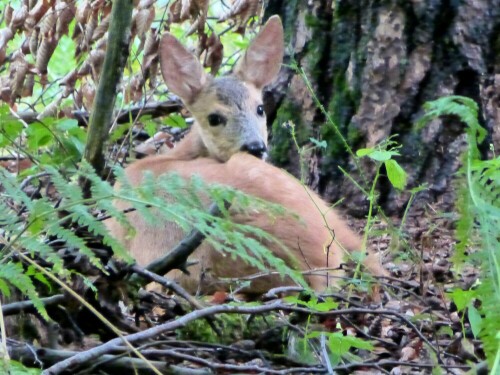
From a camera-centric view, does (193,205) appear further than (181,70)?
No

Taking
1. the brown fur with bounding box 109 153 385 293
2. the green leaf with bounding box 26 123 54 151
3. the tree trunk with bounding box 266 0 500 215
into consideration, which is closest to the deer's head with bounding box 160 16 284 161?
the tree trunk with bounding box 266 0 500 215

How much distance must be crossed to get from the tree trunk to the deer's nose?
28 cm

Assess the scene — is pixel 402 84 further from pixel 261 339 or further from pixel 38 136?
pixel 261 339

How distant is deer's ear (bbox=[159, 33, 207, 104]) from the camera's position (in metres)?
7.04

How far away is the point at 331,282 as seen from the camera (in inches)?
182

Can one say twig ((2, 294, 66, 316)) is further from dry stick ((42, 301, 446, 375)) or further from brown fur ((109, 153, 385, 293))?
brown fur ((109, 153, 385, 293))

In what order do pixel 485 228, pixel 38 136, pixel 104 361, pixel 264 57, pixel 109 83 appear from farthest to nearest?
1. pixel 264 57
2. pixel 38 136
3. pixel 109 83
4. pixel 104 361
5. pixel 485 228

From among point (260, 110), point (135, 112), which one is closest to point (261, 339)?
point (135, 112)

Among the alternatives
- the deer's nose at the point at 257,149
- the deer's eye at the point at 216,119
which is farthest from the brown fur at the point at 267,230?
the deer's eye at the point at 216,119

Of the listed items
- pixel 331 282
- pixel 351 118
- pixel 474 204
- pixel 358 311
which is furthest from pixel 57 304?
pixel 351 118

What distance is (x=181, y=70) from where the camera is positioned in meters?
7.29

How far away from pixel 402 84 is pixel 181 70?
1760mm

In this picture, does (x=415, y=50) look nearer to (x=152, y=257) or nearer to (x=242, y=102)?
(x=242, y=102)

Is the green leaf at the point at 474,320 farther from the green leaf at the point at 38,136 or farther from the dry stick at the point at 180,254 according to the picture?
the green leaf at the point at 38,136
